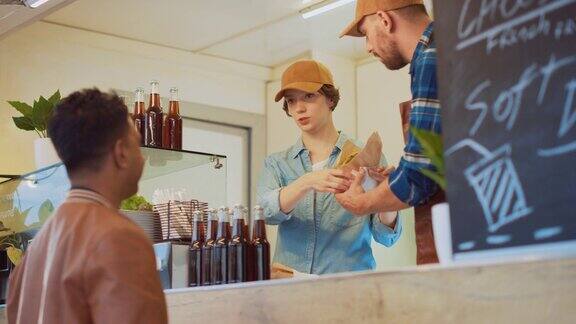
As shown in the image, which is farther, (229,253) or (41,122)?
(41,122)

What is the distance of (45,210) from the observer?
10.2 ft

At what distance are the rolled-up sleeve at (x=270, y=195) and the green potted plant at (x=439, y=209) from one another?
46.4 inches

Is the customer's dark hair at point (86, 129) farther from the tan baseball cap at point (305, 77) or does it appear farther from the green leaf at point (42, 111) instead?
the green leaf at point (42, 111)

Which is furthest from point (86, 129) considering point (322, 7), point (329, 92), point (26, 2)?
point (322, 7)

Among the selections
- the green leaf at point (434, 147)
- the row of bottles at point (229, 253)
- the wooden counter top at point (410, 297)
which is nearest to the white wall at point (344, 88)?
the row of bottles at point (229, 253)

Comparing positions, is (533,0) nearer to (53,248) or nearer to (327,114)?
(53,248)

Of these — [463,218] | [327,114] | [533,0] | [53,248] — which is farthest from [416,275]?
[327,114]

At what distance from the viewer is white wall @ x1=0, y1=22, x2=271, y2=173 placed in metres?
5.01

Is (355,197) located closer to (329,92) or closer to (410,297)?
(410,297)

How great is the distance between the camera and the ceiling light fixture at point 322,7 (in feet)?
16.2

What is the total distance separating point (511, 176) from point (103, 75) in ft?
13.9

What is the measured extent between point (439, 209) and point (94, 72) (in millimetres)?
3959

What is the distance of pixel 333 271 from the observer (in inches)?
119

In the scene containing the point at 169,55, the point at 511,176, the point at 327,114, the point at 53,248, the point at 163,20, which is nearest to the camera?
the point at 511,176
